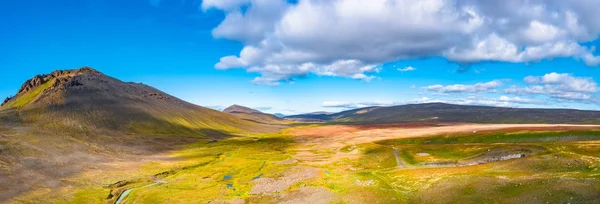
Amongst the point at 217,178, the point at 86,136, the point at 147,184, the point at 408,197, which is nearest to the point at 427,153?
the point at 408,197

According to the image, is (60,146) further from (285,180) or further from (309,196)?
A: (309,196)

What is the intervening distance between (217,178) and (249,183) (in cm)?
1393

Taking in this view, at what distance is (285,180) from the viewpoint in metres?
83.4

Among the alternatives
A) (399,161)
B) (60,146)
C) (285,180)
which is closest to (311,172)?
(285,180)

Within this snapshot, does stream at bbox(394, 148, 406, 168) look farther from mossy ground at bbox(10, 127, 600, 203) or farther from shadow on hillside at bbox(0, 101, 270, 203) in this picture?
shadow on hillside at bbox(0, 101, 270, 203)

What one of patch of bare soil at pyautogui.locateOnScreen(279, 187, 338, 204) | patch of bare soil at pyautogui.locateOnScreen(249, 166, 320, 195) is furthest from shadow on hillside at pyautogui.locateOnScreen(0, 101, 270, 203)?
patch of bare soil at pyautogui.locateOnScreen(279, 187, 338, 204)

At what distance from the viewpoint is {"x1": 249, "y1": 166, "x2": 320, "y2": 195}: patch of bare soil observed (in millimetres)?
73812

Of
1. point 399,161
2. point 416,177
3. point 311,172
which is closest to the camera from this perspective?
point 416,177

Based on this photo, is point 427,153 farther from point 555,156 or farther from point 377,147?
point 555,156

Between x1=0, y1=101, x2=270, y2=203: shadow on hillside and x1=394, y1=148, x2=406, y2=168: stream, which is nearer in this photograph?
x1=0, y1=101, x2=270, y2=203: shadow on hillside

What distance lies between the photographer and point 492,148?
9250 cm

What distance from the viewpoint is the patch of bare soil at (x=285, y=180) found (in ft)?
242

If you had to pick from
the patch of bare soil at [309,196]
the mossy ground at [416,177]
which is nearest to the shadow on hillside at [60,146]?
the mossy ground at [416,177]

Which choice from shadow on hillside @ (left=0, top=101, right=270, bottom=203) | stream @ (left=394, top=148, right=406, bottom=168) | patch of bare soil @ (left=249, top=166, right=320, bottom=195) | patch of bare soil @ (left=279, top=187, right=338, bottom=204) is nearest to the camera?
patch of bare soil @ (left=279, top=187, right=338, bottom=204)
